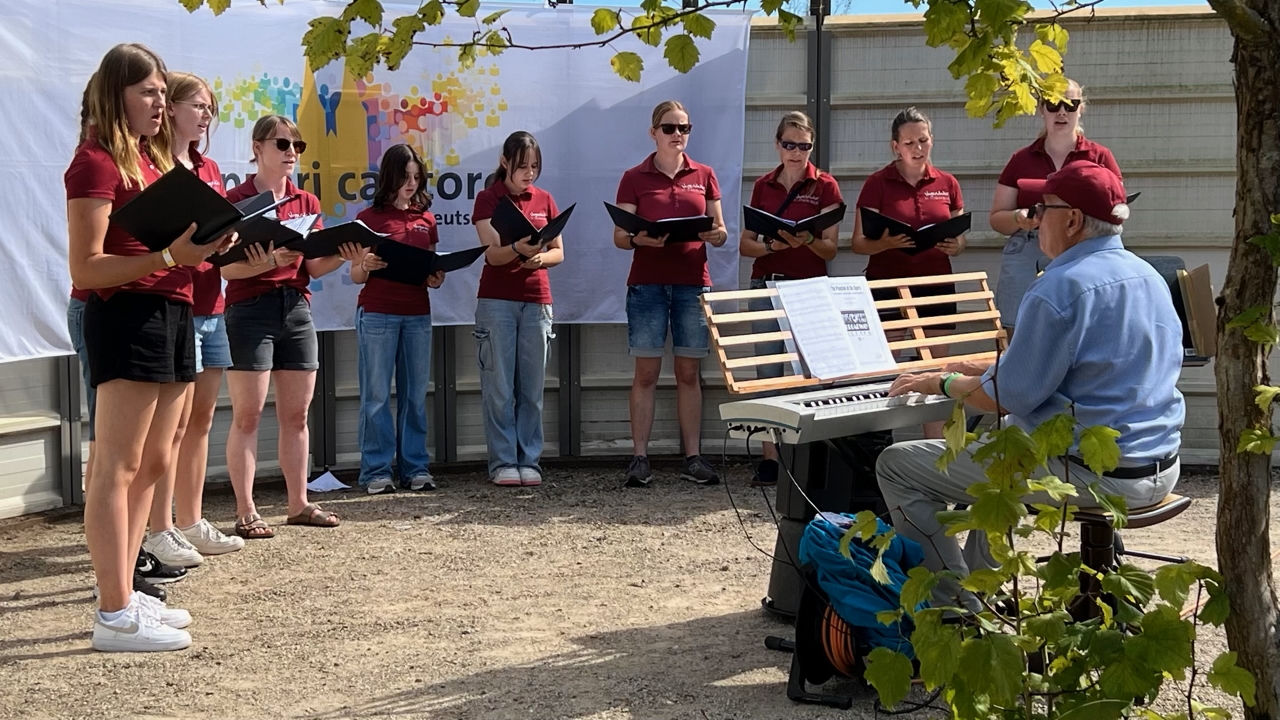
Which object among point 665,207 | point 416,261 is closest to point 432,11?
point 416,261

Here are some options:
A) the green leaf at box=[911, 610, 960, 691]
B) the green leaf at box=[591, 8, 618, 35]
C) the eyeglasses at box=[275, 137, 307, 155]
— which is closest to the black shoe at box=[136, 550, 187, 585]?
the eyeglasses at box=[275, 137, 307, 155]

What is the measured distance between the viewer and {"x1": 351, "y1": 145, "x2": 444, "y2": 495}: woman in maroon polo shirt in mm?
7297

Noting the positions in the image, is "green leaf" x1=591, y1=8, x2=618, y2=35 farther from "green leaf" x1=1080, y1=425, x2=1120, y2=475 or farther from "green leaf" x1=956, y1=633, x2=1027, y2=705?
"green leaf" x1=956, y1=633, x2=1027, y2=705

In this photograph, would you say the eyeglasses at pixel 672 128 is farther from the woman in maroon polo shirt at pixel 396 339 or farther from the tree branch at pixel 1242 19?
the tree branch at pixel 1242 19

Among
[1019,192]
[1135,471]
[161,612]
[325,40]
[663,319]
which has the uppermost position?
[325,40]

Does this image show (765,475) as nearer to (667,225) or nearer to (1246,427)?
(667,225)

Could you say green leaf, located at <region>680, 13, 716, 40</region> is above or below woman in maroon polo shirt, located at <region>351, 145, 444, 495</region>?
above

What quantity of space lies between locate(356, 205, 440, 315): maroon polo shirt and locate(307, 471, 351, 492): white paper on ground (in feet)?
3.35

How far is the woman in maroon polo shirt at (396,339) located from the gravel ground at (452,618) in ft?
1.06

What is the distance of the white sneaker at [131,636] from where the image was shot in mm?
4531

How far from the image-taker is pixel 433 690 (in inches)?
164

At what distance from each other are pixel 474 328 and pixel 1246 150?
5.41 m

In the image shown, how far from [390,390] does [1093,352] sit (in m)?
4.67

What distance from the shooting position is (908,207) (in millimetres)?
7379
